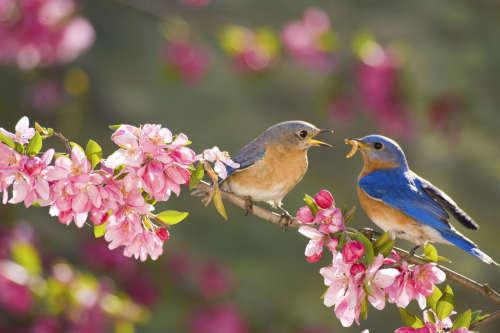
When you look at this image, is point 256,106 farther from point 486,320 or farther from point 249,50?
point 486,320

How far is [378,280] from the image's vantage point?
85.9 inches

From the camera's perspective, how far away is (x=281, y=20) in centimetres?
715

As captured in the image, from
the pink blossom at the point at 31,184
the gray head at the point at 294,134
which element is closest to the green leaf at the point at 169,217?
the pink blossom at the point at 31,184

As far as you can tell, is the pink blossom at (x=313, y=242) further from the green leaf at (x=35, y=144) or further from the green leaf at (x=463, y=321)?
the green leaf at (x=35, y=144)

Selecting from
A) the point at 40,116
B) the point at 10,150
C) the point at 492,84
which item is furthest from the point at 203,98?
the point at 10,150

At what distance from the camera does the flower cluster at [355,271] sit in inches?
85.7

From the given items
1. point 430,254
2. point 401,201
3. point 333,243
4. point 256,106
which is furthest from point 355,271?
point 256,106

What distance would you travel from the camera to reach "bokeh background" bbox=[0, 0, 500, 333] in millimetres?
5852

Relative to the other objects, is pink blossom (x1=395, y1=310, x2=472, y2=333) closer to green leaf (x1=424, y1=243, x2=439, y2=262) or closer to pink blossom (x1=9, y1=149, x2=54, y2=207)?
green leaf (x1=424, y1=243, x2=439, y2=262)

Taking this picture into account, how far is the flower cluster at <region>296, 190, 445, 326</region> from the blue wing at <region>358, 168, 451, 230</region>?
36cm

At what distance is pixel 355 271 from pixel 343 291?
0.25 feet

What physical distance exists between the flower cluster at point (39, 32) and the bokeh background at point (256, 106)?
0.02 m

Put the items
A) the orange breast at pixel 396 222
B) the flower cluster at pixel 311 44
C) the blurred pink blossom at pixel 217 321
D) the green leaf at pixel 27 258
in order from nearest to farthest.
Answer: the orange breast at pixel 396 222 → the green leaf at pixel 27 258 → the flower cluster at pixel 311 44 → the blurred pink blossom at pixel 217 321

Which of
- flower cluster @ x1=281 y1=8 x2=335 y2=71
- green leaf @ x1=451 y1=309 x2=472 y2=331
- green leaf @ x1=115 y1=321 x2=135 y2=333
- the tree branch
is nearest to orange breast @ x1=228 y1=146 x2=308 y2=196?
the tree branch
